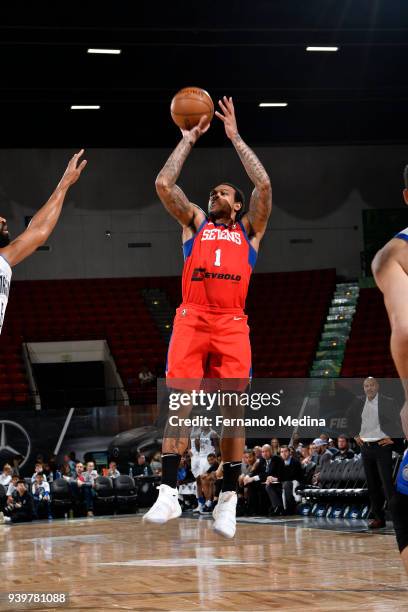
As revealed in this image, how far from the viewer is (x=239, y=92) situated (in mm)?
21719

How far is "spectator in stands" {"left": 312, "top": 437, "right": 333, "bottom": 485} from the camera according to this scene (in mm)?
15781

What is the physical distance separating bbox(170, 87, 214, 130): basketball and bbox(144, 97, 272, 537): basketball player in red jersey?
62 millimetres

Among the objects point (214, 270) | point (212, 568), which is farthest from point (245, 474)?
point (214, 270)

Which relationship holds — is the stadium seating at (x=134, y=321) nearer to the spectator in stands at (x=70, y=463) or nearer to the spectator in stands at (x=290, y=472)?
the spectator in stands at (x=70, y=463)

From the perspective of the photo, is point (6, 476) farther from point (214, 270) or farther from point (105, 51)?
point (214, 270)

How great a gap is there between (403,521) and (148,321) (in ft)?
66.8

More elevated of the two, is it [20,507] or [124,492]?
[124,492]

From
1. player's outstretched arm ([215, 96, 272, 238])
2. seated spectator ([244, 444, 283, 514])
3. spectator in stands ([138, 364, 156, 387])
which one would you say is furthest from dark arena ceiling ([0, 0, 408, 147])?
player's outstretched arm ([215, 96, 272, 238])

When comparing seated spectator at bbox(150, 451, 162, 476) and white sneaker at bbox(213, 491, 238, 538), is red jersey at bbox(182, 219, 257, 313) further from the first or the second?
seated spectator at bbox(150, 451, 162, 476)

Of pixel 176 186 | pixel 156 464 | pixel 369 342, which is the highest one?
pixel 176 186

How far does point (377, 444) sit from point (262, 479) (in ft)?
15.9

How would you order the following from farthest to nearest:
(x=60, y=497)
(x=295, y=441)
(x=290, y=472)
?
(x=60, y=497), (x=295, y=441), (x=290, y=472)

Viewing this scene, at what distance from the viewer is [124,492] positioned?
1973cm

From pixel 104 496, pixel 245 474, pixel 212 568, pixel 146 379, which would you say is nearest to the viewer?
pixel 212 568
